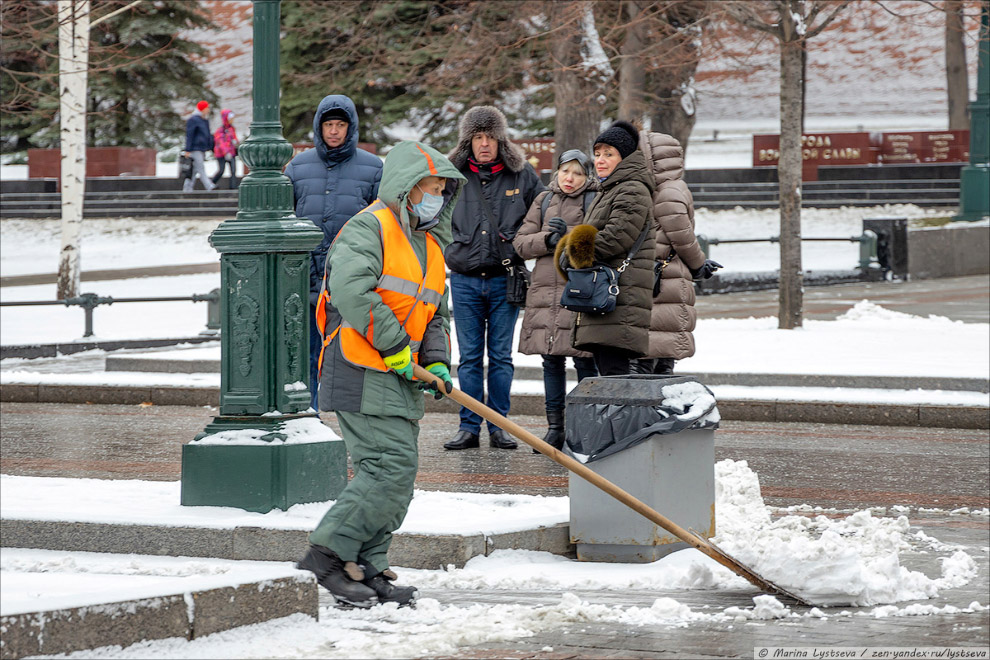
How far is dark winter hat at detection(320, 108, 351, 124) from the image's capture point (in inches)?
353

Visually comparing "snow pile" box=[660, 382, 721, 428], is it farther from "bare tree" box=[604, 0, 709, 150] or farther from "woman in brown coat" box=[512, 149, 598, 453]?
"bare tree" box=[604, 0, 709, 150]

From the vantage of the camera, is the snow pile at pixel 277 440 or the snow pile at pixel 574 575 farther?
the snow pile at pixel 277 440

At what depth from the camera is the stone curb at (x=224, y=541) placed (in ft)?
20.9

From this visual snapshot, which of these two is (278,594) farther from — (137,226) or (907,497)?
(137,226)

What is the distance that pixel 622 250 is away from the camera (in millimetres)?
8273

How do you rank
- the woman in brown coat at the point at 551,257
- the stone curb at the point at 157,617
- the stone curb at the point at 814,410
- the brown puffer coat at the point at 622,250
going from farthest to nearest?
the stone curb at the point at 814,410 < the woman in brown coat at the point at 551,257 < the brown puffer coat at the point at 622,250 < the stone curb at the point at 157,617

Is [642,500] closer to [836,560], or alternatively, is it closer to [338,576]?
[836,560]

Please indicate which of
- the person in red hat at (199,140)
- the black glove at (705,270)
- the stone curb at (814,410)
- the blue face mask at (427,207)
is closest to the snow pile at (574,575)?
the blue face mask at (427,207)

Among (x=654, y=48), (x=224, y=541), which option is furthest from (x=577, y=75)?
(x=224, y=541)

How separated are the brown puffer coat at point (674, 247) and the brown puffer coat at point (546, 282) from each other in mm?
393

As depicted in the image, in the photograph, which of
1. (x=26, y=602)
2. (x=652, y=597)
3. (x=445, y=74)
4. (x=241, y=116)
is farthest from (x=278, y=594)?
(x=241, y=116)

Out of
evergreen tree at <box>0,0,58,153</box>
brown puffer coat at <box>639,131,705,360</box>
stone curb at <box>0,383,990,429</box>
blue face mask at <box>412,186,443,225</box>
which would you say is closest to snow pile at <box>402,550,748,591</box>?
blue face mask at <box>412,186,443,225</box>

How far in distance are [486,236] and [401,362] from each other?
3638mm

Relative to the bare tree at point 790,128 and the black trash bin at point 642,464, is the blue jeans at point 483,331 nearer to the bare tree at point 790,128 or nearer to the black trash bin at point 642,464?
the black trash bin at point 642,464
